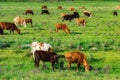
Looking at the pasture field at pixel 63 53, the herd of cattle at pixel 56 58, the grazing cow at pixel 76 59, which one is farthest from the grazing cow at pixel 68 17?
the grazing cow at pixel 76 59

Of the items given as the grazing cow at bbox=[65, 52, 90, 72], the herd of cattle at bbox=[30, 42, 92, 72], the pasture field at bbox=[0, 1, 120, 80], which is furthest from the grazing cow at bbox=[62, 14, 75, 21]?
Result: the grazing cow at bbox=[65, 52, 90, 72]

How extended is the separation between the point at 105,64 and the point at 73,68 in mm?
2137

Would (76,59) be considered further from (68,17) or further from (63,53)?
(68,17)

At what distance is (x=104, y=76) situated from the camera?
1541 cm

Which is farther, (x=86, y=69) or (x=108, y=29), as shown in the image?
(x=108, y=29)

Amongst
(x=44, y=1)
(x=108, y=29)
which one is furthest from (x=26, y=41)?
(x=44, y=1)

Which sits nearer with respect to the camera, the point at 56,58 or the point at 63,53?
the point at 56,58

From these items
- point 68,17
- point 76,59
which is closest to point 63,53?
point 76,59

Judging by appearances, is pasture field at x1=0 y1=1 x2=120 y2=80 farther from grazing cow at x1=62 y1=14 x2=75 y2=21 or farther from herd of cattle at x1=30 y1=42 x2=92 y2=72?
grazing cow at x1=62 y1=14 x2=75 y2=21

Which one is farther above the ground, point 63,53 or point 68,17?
point 68,17

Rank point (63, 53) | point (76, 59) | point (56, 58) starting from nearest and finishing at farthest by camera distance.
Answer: point (56, 58) → point (76, 59) → point (63, 53)

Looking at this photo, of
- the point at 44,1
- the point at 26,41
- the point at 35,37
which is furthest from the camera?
the point at 44,1

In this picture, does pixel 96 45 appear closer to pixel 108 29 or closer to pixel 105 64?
pixel 105 64

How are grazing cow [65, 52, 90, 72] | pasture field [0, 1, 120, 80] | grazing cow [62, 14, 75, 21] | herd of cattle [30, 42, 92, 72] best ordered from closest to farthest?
pasture field [0, 1, 120, 80] → herd of cattle [30, 42, 92, 72] → grazing cow [65, 52, 90, 72] → grazing cow [62, 14, 75, 21]
